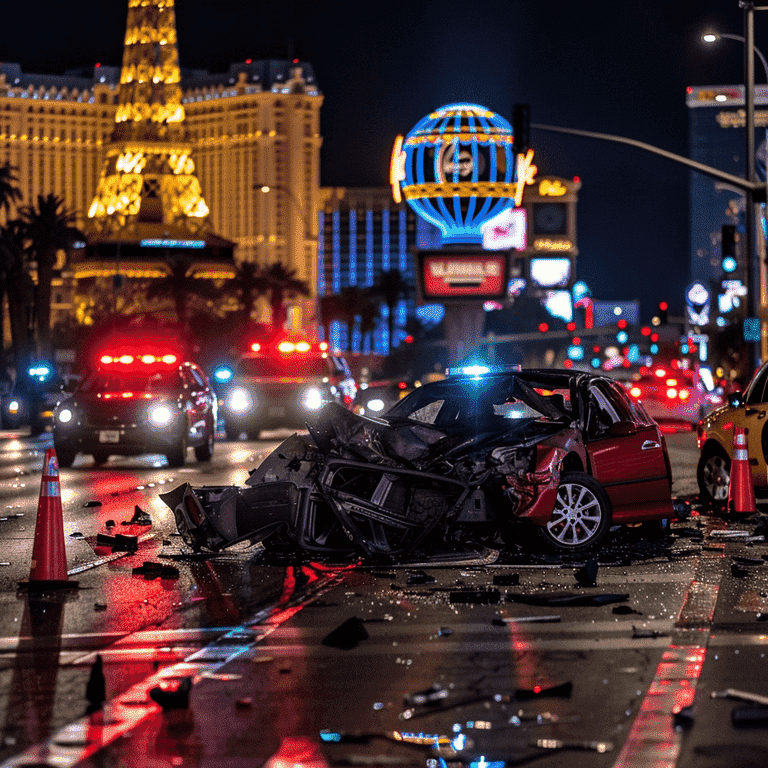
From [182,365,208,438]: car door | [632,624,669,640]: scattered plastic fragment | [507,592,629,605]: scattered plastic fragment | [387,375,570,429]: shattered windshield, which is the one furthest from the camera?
[182,365,208,438]: car door

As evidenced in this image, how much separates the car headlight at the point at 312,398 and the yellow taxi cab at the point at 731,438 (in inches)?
624

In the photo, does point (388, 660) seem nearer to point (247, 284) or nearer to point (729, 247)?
point (729, 247)

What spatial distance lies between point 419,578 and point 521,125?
19.1 m

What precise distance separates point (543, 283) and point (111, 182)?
4998 centimetres

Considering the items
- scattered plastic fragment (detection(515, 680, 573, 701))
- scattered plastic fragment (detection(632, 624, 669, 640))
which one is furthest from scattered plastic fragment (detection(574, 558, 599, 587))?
scattered plastic fragment (detection(515, 680, 573, 701))

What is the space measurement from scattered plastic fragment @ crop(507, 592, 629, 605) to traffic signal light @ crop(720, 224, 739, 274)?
28972 millimetres

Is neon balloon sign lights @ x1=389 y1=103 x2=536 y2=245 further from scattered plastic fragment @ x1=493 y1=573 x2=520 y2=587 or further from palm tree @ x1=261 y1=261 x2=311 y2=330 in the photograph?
scattered plastic fragment @ x1=493 y1=573 x2=520 y2=587

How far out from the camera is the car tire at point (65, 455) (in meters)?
24.4

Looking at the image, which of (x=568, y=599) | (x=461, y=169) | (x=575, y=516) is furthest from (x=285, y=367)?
(x=461, y=169)

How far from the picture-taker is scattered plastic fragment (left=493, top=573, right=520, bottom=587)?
1054 centimetres

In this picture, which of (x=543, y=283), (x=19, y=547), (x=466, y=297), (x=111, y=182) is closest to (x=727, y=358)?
(x=466, y=297)

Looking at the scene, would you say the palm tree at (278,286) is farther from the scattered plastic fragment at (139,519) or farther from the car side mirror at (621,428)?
the car side mirror at (621,428)

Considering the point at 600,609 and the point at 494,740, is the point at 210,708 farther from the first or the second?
the point at 600,609

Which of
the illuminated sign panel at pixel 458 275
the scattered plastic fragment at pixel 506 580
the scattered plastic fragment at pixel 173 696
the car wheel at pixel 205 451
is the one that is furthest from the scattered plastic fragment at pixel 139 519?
the illuminated sign panel at pixel 458 275
